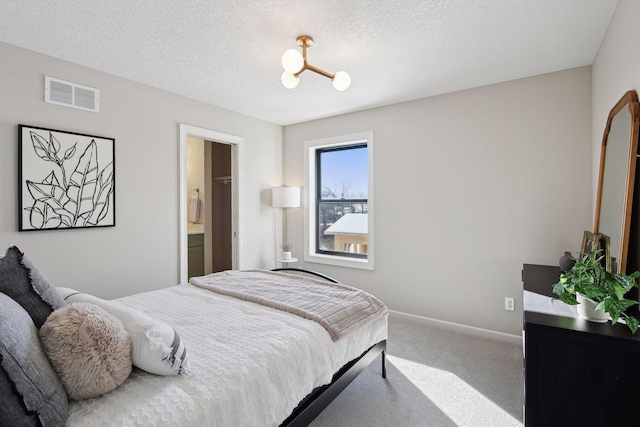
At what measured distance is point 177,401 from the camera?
117 cm

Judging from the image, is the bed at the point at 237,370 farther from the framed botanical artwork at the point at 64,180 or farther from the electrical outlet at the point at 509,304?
the electrical outlet at the point at 509,304

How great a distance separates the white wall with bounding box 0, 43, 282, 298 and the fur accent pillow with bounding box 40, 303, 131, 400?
189 cm

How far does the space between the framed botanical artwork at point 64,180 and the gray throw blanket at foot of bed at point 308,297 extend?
111 cm

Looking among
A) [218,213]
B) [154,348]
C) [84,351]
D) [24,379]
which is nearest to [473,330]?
[154,348]

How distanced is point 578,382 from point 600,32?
2.33 metres

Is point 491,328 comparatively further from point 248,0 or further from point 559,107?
point 248,0

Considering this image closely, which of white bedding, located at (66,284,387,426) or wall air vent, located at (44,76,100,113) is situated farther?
wall air vent, located at (44,76,100,113)

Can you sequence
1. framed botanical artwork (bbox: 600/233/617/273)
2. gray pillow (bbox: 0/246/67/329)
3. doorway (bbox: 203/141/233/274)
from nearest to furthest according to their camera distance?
gray pillow (bbox: 0/246/67/329) < framed botanical artwork (bbox: 600/233/617/273) < doorway (bbox: 203/141/233/274)

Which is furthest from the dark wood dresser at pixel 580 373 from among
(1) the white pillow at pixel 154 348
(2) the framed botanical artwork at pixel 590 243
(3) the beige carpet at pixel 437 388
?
(1) the white pillow at pixel 154 348

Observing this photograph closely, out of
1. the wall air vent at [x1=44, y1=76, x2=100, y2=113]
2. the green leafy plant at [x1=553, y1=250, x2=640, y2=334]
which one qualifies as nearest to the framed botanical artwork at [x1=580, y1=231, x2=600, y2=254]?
the green leafy plant at [x1=553, y1=250, x2=640, y2=334]

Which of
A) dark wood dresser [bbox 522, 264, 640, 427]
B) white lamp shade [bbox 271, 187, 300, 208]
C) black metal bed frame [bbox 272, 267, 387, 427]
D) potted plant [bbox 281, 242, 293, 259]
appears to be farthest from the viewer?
potted plant [bbox 281, 242, 293, 259]

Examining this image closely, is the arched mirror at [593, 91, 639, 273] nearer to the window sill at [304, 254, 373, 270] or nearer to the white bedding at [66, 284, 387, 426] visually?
the white bedding at [66, 284, 387, 426]

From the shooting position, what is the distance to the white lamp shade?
14.4 ft

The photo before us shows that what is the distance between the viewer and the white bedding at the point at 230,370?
1127 mm
